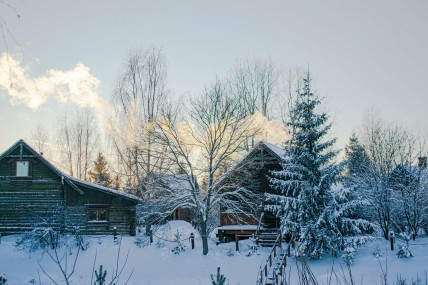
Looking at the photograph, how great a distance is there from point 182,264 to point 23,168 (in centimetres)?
1457

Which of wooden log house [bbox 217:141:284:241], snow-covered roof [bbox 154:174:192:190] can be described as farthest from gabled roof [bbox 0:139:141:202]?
wooden log house [bbox 217:141:284:241]

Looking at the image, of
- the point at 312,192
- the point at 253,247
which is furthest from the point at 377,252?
the point at 253,247

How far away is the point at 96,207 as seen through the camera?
88.7 ft

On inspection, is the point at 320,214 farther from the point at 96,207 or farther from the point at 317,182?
the point at 96,207

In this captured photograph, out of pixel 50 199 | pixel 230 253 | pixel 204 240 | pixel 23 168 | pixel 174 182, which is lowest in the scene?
pixel 230 253

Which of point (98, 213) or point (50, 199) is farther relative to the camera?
point (98, 213)

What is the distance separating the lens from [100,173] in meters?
45.9

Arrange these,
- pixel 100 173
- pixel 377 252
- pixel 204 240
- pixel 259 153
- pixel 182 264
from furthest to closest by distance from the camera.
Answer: pixel 100 173
pixel 259 153
pixel 204 240
pixel 182 264
pixel 377 252

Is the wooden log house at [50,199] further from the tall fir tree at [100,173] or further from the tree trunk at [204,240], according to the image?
the tall fir tree at [100,173]

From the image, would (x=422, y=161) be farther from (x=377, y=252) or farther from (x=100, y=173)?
(x=100, y=173)

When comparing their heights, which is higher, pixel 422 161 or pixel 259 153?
pixel 259 153

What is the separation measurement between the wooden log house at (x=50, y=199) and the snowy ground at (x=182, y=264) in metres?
2.66

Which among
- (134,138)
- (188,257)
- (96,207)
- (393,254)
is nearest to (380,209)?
(393,254)

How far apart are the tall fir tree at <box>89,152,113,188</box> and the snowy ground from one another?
2157 cm
